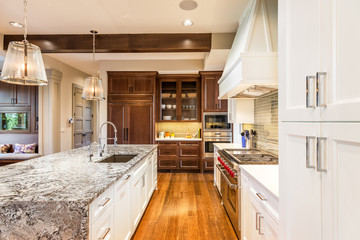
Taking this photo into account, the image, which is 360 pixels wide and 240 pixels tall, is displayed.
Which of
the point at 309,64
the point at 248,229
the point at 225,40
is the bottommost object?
the point at 248,229

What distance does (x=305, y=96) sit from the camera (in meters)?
0.90

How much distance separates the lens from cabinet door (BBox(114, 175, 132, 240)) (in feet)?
5.38

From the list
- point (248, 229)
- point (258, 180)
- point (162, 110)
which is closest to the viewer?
point (258, 180)

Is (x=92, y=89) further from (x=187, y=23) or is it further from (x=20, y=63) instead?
(x=187, y=23)

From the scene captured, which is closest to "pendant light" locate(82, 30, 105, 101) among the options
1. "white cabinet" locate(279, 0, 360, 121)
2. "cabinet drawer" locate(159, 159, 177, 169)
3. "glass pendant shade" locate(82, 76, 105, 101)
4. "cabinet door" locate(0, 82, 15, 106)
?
"glass pendant shade" locate(82, 76, 105, 101)

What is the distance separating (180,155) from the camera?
198 inches

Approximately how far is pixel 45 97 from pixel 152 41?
3107mm

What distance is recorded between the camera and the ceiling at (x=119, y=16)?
2553 mm

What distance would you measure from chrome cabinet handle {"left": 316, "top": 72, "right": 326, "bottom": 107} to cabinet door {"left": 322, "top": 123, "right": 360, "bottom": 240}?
0.09 m

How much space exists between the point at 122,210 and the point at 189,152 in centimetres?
334

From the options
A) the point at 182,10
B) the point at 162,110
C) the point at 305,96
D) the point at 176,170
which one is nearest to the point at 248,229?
the point at 305,96

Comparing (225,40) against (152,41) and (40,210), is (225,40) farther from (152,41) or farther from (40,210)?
(40,210)

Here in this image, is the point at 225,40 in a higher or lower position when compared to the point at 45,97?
higher

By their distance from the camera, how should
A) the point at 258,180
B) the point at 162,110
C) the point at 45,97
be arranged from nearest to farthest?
the point at 258,180 < the point at 45,97 < the point at 162,110
